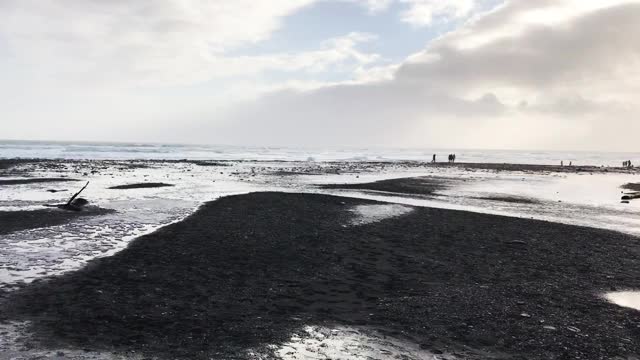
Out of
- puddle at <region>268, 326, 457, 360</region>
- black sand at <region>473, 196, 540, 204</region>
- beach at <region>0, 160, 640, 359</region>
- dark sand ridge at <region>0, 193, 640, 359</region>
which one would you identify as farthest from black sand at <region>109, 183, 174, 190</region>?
puddle at <region>268, 326, 457, 360</region>

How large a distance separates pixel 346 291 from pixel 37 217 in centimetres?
1524

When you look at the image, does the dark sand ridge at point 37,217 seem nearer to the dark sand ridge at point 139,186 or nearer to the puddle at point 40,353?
the puddle at point 40,353

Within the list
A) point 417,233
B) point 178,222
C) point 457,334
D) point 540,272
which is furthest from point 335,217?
point 457,334

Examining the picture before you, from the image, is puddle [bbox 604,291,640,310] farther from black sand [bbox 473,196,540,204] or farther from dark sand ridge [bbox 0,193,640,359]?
black sand [bbox 473,196,540,204]

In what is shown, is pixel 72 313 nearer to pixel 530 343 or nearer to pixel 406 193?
pixel 530 343

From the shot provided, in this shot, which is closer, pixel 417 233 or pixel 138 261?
pixel 138 261

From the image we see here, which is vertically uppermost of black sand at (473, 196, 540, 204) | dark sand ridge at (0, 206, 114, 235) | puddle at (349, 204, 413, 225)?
black sand at (473, 196, 540, 204)

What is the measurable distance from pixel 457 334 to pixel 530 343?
3.94 ft

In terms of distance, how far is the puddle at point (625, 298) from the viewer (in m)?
11.1

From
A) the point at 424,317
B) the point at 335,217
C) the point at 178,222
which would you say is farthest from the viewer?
the point at 335,217

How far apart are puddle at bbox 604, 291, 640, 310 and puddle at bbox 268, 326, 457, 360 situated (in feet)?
Answer: 18.3

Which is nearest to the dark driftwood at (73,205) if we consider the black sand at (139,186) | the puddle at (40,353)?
the black sand at (139,186)

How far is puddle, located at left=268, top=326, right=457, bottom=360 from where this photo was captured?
7.99 meters

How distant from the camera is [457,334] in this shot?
9.02 metres
